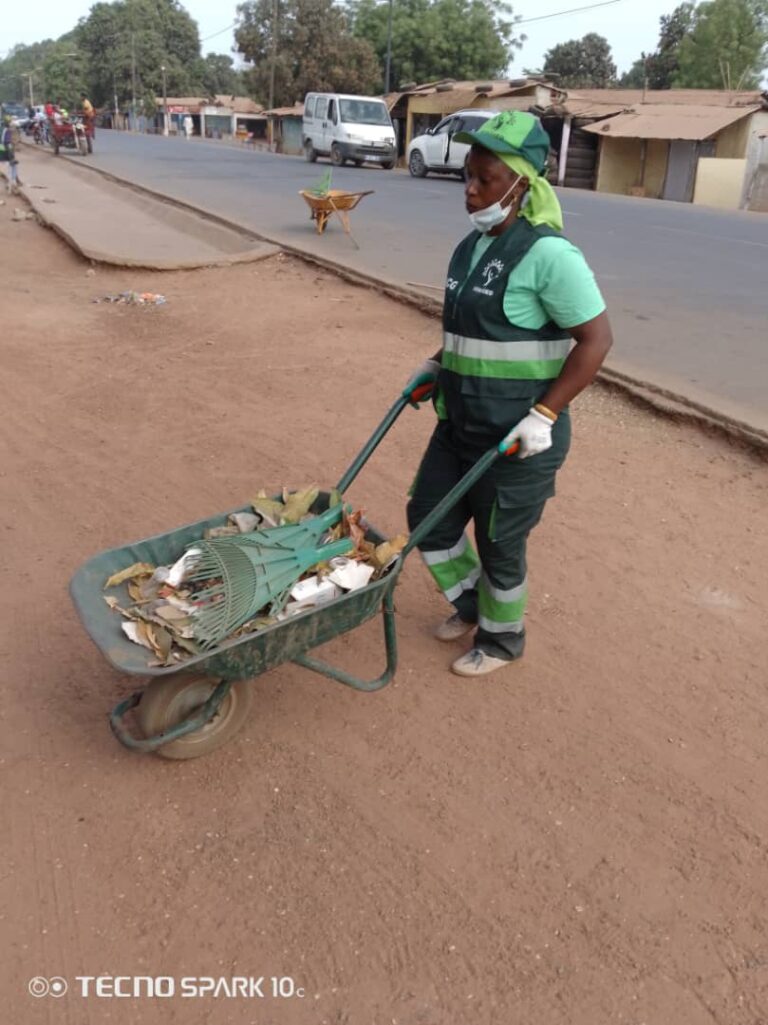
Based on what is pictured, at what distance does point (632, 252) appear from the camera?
38.0ft

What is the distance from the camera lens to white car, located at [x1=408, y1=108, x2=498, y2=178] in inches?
842

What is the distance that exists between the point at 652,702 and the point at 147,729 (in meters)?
1.71

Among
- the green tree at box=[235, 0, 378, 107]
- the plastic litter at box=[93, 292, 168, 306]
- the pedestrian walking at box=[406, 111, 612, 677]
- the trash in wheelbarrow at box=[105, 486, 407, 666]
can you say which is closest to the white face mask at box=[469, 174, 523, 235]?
the pedestrian walking at box=[406, 111, 612, 677]

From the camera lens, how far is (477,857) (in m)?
2.36

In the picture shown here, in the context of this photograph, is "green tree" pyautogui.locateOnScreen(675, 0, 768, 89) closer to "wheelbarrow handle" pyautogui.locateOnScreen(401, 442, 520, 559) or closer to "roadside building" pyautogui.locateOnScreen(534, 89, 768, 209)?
"roadside building" pyautogui.locateOnScreen(534, 89, 768, 209)

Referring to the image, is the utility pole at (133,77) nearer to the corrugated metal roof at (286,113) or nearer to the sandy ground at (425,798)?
the corrugated metal roof at (286,113)

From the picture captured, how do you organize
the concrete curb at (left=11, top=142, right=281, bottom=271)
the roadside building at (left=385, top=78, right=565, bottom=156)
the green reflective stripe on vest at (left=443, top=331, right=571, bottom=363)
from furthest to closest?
the roadside building at (left=385, top=78, right=565, bottom=156), the concrete curb at (left=11, top=142, right=281, bottom=271), the green reflective stripe on vest at (left=443, top=331, right=571, bottom=363)

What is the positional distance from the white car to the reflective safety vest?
20.1m

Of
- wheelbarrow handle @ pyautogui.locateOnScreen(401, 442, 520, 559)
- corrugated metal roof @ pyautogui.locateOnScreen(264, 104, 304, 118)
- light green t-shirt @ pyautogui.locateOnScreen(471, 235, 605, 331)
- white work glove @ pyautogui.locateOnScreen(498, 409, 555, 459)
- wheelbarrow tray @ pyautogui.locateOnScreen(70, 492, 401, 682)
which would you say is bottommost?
wheelbarrow tray @ pyautogui.locateOnScreen(70, 492, 401, 682)

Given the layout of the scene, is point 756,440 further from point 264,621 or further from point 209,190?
point 209,190

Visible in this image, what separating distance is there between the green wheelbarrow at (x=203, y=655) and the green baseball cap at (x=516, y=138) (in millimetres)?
855

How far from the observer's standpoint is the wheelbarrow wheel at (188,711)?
2.49 meters

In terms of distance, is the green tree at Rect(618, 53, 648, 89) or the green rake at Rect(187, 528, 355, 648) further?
the green tree at Rect(618, 53, 648, 89)

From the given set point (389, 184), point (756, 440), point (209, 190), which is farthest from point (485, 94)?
point (756, 440)
